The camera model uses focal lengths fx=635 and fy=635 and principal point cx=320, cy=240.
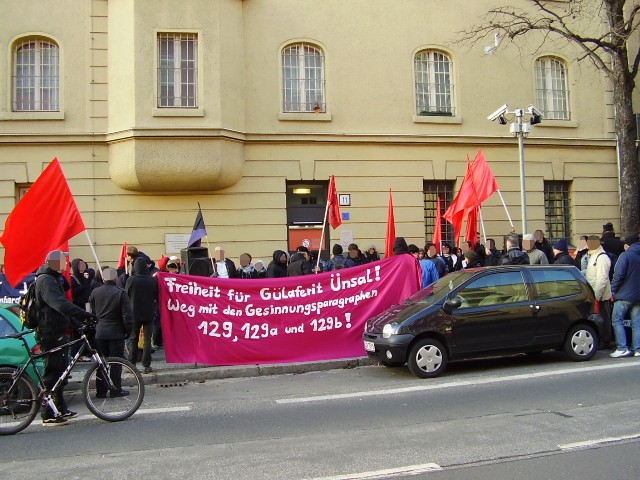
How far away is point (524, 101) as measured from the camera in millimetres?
17922

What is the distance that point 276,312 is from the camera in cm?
1014

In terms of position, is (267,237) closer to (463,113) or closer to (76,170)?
(76,170)

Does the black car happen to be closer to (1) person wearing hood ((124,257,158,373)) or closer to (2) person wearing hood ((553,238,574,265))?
(2) person wearing hood ((553,238,574,265))

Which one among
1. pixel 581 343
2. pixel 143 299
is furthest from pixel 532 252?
pixel 143 299

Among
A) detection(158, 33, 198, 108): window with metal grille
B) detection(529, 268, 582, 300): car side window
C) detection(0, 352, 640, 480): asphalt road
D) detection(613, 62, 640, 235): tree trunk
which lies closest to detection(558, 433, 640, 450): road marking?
detection(0, 352, 640, 480): asphalt road

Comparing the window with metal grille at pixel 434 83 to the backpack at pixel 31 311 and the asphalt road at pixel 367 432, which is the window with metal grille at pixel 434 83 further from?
the backpack at pixel 31 311

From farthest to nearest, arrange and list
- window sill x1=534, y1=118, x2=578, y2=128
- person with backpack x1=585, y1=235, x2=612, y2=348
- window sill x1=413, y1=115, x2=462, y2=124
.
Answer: window sill x1=534, y1=118, x2=578, y2=128
window sill x1=413, y1=115, x2=462, y2=124
person with backpack x1=585, y1=235, x2=612, y2=348

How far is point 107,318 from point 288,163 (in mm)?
8206

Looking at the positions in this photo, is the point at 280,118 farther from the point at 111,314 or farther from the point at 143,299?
the point at 111,314

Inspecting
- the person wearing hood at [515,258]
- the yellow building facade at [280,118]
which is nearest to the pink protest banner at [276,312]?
the person wearing hood at [515,258]

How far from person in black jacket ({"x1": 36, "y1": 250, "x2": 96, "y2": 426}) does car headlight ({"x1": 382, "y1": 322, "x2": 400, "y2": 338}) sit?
401 centimetres

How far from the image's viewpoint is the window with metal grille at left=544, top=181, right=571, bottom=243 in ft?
59.7

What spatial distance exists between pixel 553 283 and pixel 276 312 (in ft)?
14.3

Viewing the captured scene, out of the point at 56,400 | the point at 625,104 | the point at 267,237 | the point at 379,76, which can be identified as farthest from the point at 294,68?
the point at 56,400
